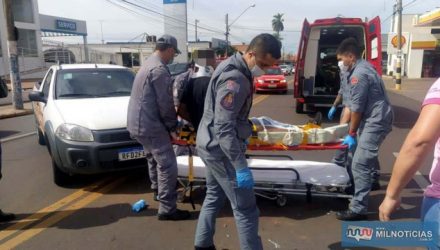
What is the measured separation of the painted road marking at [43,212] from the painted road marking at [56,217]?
0.10m

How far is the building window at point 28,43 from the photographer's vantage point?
101ft

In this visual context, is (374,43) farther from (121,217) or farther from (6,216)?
(6,216)

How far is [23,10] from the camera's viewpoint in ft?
103

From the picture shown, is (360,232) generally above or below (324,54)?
below

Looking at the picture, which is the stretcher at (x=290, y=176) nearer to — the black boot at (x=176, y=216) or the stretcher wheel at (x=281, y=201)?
the stretcher wheel at (x=281, y=201)

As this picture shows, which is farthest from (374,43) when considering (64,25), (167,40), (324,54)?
(64,25)

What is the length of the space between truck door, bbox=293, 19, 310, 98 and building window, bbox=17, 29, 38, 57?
26333 mm

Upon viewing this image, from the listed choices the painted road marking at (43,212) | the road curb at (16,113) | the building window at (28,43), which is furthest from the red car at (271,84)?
the building window at (28,43)

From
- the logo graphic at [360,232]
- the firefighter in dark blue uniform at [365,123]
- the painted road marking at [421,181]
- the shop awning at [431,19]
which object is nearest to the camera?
the logo graphic at [360,232]

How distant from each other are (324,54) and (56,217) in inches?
411

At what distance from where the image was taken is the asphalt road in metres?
3.71

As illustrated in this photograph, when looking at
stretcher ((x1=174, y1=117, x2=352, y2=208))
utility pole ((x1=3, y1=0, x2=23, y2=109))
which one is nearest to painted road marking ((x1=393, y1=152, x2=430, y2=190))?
stretcher ((x1=174, y1=117, x2=352, y2=208))

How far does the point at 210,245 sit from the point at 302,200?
181 cm

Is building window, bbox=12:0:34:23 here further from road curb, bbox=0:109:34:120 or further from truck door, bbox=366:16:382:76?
truck door, bbox=366:16:382:76
